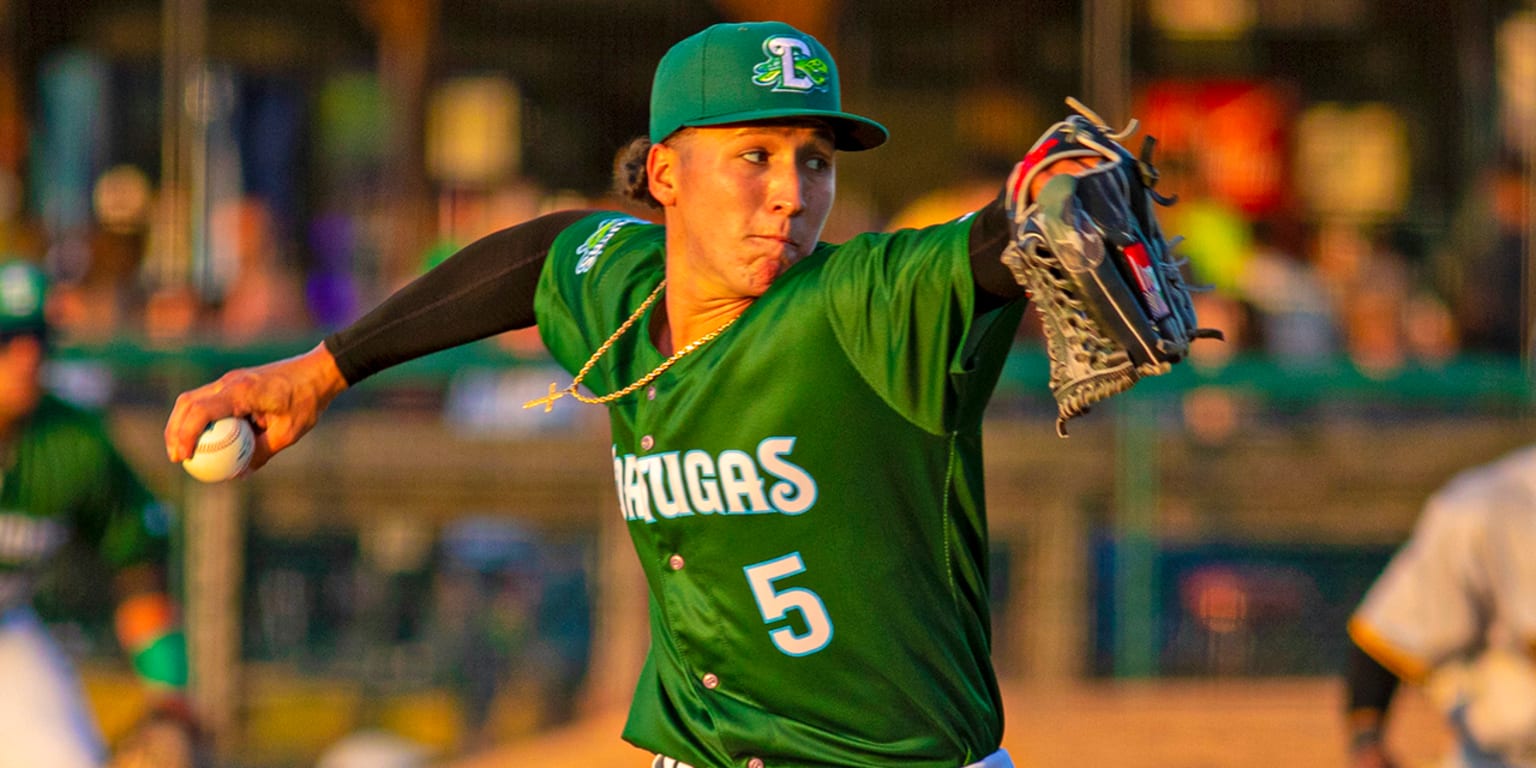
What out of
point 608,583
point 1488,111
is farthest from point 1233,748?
point 1488,111

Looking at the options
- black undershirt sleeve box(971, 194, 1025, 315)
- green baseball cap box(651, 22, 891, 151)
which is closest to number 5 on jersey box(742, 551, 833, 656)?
black undershirt sleeve box(971, 194, 1025, 315)

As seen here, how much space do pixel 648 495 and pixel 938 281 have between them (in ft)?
2.36

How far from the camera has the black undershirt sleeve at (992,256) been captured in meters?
2.61

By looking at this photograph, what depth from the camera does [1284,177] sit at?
9.38m

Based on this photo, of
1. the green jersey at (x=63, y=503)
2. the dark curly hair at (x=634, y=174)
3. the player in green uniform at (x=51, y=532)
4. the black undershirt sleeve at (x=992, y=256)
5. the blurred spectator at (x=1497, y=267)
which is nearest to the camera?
the black undershirt sleeve at (x=992, y=256)

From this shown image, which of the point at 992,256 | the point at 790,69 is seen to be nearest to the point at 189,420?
the point at 790,69

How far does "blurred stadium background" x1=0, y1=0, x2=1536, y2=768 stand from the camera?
817cm

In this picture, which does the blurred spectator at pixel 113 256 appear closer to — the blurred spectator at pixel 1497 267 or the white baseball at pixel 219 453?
the white baseball at pixel 219 453

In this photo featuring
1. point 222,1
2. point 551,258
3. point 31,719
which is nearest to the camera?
point 551,258

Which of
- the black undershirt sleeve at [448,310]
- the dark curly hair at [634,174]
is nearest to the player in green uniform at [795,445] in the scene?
the dark curly hair at [634,174]

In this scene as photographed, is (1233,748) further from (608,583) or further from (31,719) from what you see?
(31,719)

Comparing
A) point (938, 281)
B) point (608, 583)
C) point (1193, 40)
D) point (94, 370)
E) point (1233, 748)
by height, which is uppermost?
point (1193, 40)

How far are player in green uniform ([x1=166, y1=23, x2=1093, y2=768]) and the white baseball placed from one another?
27 mm

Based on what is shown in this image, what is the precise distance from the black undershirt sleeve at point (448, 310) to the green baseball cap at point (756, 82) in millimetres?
603
